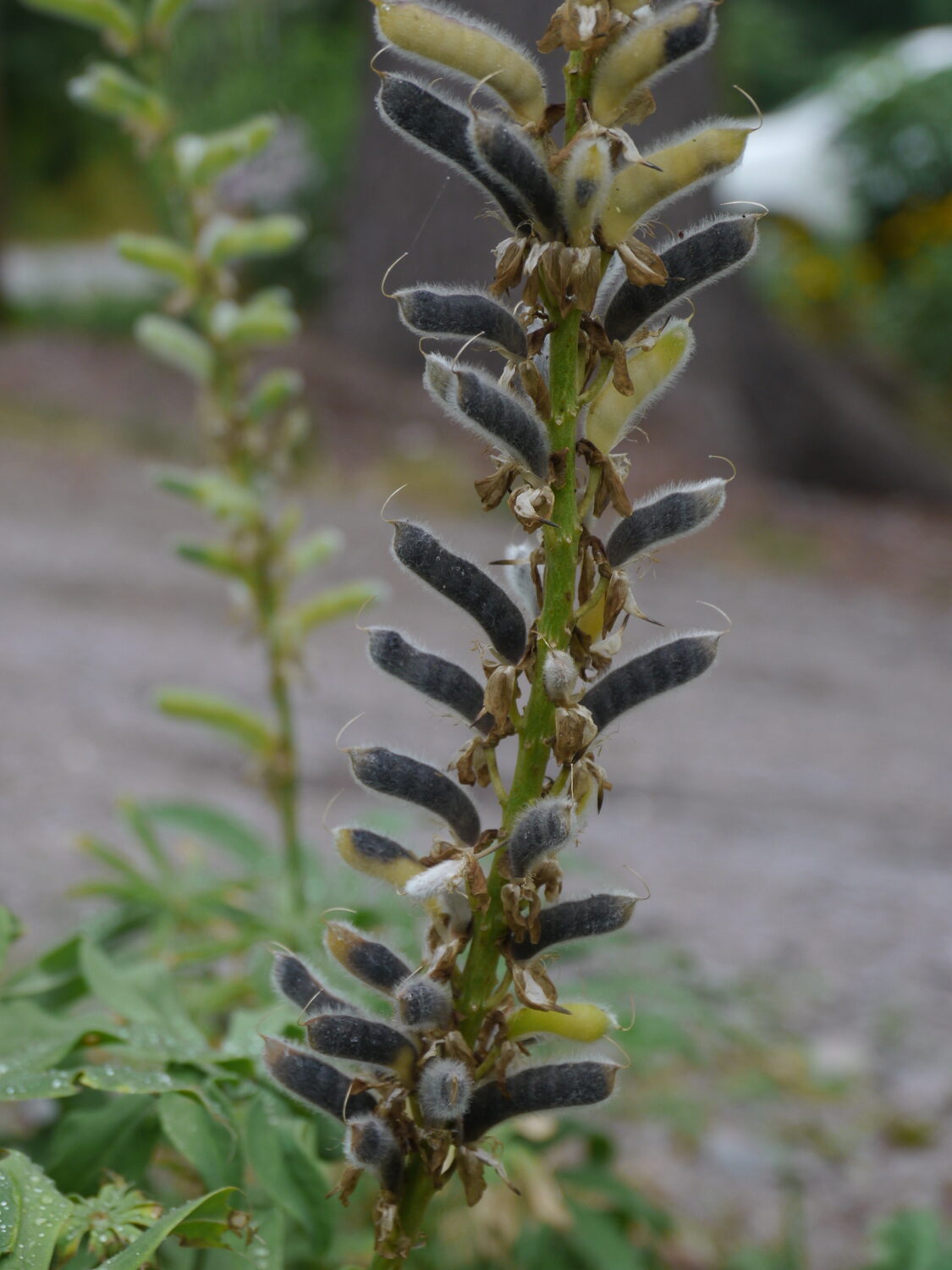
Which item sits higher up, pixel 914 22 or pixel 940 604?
pixel 914 22

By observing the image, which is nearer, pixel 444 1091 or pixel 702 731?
pixel 444 1091

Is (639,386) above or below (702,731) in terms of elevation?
below

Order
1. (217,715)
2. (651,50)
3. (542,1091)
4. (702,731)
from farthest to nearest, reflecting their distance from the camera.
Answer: (702,731)
(217,715)
(542,1091)
(651,50)

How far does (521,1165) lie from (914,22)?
23183 millimetres

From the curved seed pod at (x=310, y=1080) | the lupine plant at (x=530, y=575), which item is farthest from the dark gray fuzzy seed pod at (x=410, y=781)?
the curved seed pod at (x=310, y=1080)

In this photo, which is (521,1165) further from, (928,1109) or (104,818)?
(104,818)

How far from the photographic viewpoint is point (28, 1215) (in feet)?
3.16

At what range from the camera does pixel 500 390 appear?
0.91 m

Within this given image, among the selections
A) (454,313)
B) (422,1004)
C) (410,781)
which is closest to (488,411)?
(454,313)

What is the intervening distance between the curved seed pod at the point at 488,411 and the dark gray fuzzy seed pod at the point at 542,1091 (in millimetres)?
465

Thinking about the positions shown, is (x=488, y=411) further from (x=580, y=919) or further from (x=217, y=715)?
(x=217, y=715)

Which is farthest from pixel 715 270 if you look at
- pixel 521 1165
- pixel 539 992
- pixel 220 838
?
pixel 220 838

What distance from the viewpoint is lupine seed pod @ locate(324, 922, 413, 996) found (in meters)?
1.01

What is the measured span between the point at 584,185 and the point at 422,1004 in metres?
0.62
